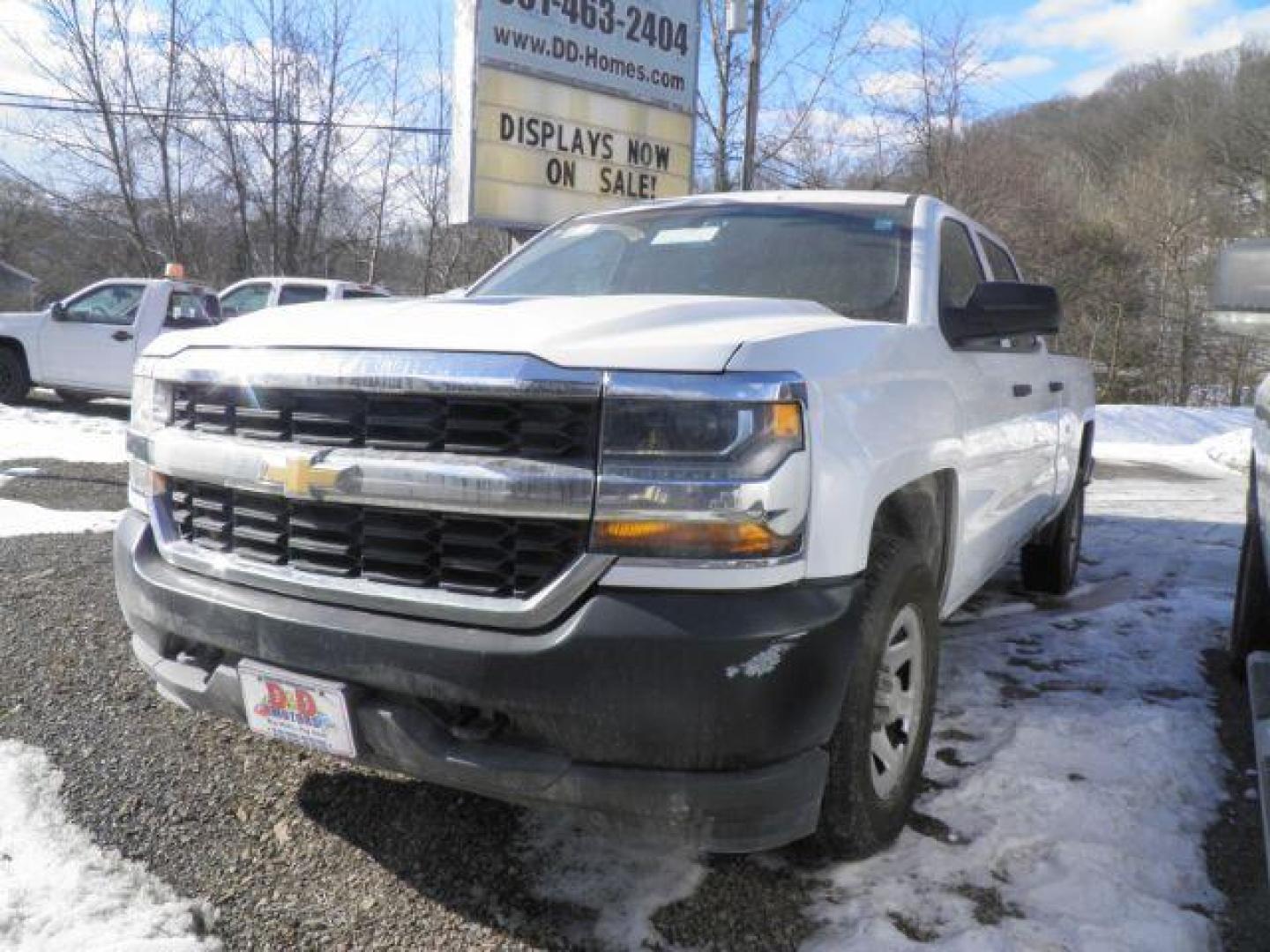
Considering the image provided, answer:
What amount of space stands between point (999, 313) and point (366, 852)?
2323 millimetres

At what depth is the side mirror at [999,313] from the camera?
2889 mm

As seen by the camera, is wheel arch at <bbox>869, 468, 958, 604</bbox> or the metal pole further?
the metal pole

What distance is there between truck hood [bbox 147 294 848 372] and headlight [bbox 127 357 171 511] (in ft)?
0.25

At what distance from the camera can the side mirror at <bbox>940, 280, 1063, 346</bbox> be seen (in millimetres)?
2889

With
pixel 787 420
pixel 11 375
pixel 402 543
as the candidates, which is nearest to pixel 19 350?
pixel 11 375

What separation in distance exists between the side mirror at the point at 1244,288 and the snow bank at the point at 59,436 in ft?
27.7

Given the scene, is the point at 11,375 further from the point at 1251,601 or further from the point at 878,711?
the point at 1251,601

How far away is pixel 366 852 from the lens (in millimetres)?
2486

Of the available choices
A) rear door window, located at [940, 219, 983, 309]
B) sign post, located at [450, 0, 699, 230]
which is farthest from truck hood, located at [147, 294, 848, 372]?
sign post, located at [450, 0, 699, 230]

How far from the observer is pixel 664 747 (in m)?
1.82

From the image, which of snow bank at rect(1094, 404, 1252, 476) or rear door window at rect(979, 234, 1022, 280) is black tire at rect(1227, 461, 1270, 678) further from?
snow bank at rect(1094, 404, 1252, 476)

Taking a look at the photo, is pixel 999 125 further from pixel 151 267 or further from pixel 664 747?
pixel 664 747

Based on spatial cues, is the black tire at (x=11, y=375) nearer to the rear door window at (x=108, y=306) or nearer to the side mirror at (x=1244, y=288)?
the rear door window at (x=108, y=306)

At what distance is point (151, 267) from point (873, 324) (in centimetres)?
2350
